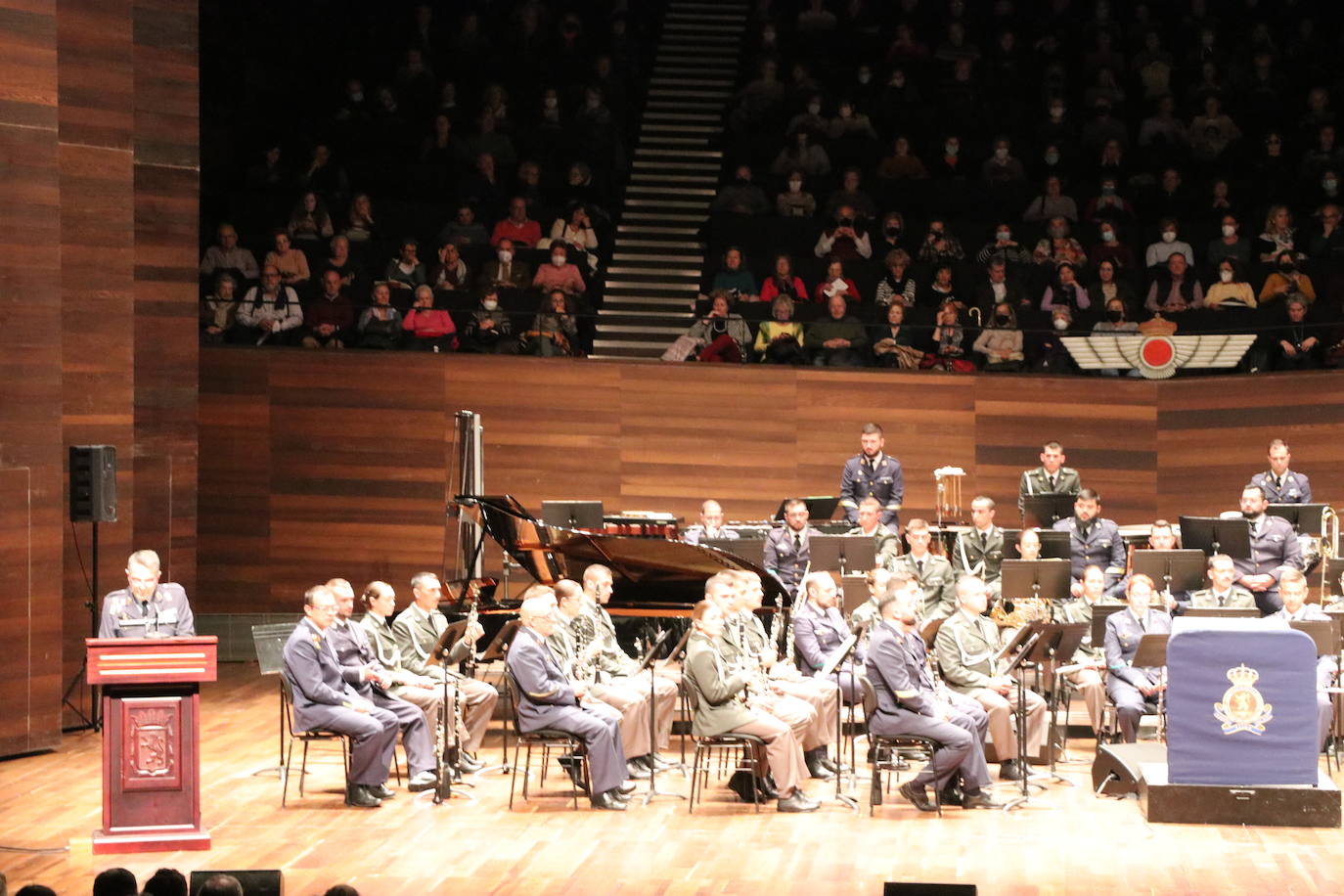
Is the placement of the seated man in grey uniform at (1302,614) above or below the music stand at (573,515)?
below

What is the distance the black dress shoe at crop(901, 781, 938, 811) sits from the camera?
10.5 metres

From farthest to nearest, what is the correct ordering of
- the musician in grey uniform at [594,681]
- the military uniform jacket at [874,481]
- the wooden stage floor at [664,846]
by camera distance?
the military uniform jacket at [874,481]
the musician in grey uniform at [594,681]
the wooden stage floor at [664,846]

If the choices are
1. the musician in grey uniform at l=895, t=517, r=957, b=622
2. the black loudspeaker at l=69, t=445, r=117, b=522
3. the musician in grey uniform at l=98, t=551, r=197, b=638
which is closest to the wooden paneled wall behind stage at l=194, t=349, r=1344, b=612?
the musician in grey uniform at l=895, t=517, r=957, b=622

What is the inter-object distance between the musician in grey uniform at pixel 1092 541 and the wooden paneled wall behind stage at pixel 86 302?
6984 millimetres

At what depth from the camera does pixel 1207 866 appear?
357 inches

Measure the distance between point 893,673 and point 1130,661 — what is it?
215 centimetres

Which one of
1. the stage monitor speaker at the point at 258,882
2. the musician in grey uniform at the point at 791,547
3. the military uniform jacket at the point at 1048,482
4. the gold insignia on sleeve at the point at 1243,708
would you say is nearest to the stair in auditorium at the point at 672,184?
the musician in grey uniform at the point at 791,547

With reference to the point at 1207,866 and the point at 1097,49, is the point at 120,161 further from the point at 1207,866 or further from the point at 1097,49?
the point at 1097,49

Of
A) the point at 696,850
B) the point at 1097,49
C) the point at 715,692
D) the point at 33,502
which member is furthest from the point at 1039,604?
the point at 1097,49

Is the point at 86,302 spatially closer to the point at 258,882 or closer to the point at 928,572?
the point at 928,572

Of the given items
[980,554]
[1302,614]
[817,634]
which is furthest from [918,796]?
[980,554]

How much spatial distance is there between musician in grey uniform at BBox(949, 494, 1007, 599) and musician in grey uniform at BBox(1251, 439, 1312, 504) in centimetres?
225

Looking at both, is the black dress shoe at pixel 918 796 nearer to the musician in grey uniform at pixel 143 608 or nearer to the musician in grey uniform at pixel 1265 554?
the musician in grey uniform at pixel 1265 554

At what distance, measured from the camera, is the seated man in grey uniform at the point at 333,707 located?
10438mm
